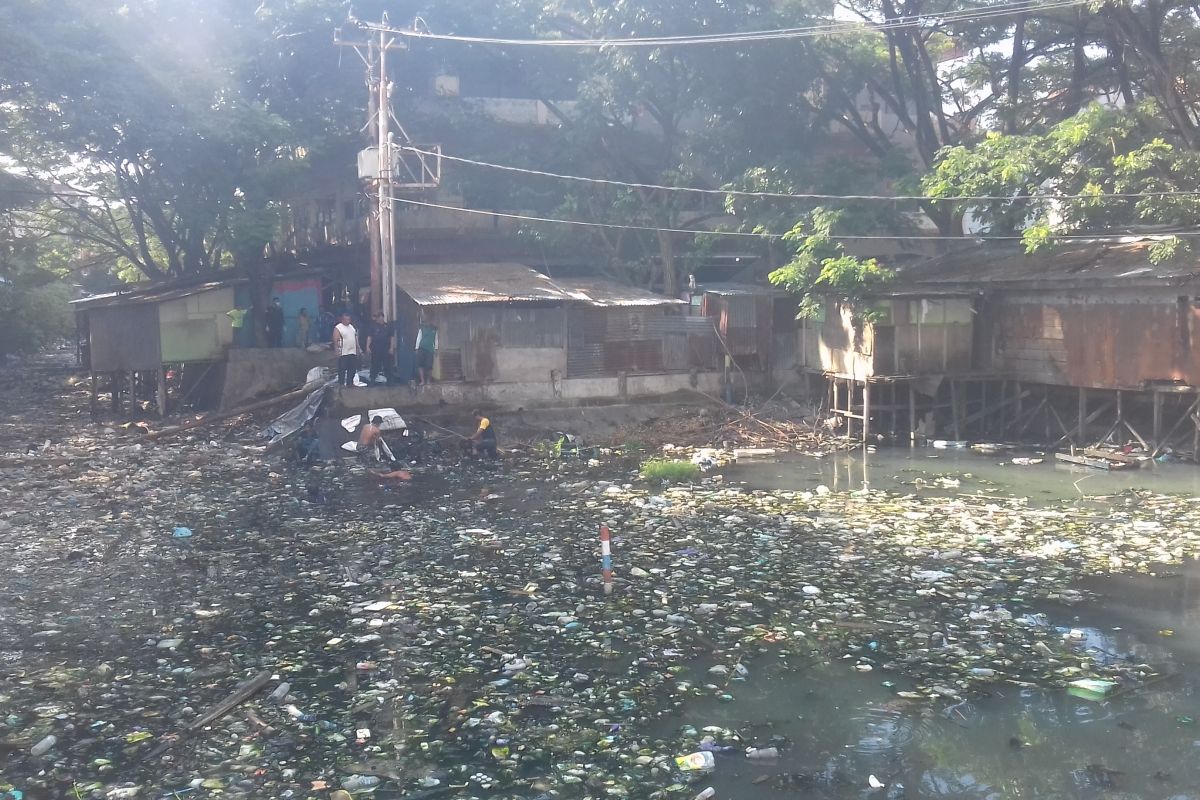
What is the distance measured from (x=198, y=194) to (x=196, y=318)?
3978 millimetres

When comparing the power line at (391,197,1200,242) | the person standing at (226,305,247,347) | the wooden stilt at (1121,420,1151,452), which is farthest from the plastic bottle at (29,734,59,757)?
the person standing at (226,305,247,347)

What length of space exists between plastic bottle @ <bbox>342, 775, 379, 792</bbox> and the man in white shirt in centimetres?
1393

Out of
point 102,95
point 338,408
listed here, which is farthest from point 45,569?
point 102,95

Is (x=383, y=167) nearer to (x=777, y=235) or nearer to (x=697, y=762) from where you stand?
(x=777, y=235)

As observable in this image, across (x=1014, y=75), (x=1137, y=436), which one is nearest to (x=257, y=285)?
(x=1014, y=75)

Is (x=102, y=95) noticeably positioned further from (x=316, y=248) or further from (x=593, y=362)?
(x=593, y=362)

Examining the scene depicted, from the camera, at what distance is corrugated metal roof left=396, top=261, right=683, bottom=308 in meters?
20.6

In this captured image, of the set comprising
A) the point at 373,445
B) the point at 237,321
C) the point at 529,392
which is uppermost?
the point at 237,321

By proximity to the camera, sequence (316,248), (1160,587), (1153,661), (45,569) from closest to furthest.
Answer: (1153,661), (1160,587), (45,569), (316,248)

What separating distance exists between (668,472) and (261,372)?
983cm

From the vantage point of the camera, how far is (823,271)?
19.5 metres

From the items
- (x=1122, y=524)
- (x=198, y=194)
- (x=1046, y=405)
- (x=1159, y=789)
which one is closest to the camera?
(x=1159, y=789)

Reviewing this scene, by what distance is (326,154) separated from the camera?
25.6 metres

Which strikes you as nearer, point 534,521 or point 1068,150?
point 534,521
